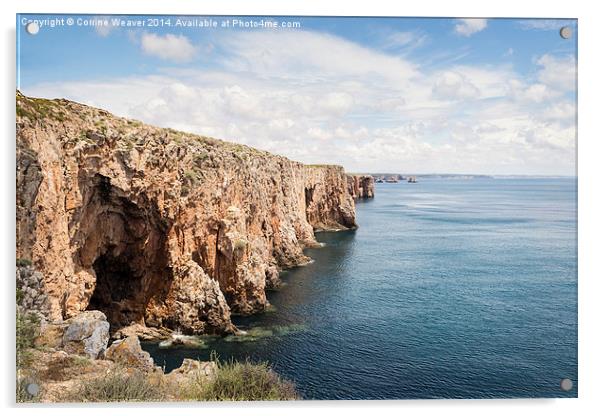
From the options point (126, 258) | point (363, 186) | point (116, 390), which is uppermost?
point (363, 186)

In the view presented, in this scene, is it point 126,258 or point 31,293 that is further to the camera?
point 126,258

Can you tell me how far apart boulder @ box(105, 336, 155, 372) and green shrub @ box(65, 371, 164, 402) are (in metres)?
2.38

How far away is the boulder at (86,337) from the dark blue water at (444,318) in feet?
28.0

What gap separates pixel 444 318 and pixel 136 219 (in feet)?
78.0

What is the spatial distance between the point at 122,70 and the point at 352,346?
22.0 metres

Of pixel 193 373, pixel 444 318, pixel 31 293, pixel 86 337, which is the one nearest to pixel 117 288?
pixel 86 337

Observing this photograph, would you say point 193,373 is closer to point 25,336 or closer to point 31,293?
point 25,336

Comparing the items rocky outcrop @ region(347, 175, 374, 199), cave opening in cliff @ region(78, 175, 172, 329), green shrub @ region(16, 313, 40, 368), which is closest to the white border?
green shrub @ region(16, 313, 40, 368)

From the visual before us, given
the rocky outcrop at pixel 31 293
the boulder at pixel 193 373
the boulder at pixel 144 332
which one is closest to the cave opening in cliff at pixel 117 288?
the boulder at pixel 144 332

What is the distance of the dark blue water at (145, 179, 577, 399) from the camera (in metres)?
25.9

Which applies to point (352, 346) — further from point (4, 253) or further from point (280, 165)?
point (280, 165)

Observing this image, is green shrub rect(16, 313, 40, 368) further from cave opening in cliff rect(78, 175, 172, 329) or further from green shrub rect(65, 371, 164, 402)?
cave opening in cliff rect(78, 175, 172, 329)

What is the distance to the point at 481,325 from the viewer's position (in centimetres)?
3291
